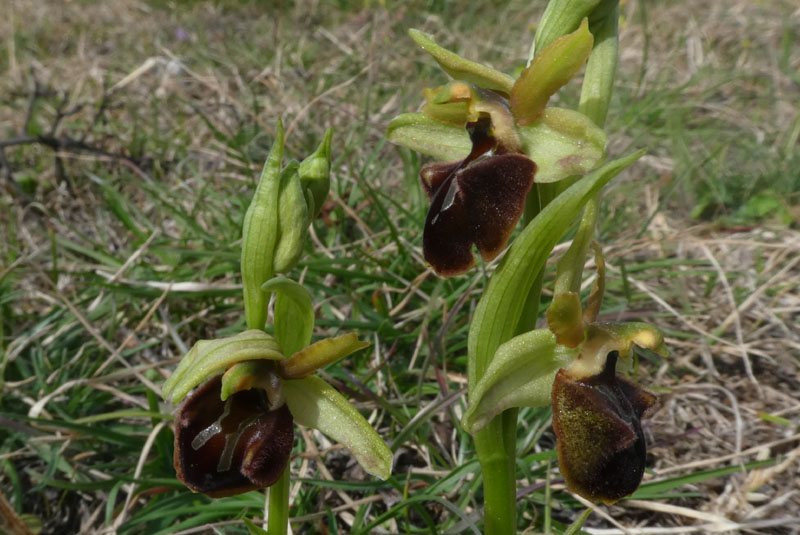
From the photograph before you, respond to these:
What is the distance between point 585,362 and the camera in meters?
1.29

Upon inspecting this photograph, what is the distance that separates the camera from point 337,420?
4.38 ft

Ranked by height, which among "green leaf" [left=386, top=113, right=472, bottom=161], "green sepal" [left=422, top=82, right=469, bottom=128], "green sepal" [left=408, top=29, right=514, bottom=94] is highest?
"green sepal" [left=408, top=29, right=514, bottom=94]

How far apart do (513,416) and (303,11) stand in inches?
162

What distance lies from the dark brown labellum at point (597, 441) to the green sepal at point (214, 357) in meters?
0.51

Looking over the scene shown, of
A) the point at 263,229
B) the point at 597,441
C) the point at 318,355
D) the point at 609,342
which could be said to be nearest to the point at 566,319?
Answer: the point at 609,342

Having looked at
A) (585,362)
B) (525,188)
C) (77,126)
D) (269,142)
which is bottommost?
(77,126)

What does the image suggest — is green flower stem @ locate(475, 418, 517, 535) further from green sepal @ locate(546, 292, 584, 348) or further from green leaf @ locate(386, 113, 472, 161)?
green leaf @ locate(386, 113, 472, 161)

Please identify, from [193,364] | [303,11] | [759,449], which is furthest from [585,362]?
[303,11]

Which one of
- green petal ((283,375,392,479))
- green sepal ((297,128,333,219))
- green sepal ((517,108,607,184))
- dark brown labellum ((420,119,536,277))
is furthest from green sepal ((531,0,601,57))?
green petal ((283,375,392,479))

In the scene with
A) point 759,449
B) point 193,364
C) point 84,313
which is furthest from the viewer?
point 84,313

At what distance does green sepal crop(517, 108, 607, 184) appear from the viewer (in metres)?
1.28

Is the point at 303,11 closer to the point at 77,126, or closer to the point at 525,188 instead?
the point at 77,126

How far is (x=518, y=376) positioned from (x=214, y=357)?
528mm

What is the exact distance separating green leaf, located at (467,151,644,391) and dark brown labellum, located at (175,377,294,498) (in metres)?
0.38
